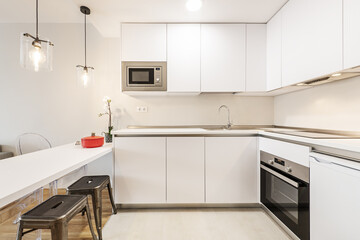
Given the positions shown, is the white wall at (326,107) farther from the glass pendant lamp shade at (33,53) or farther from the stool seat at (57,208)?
the glass pendant lamp shade at (33,53)

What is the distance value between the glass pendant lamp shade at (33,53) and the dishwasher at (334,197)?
2.25 meters

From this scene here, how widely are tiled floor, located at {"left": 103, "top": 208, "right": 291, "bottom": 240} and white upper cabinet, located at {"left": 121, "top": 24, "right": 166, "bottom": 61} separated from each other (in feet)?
6.06

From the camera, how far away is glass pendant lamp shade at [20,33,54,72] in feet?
4.73

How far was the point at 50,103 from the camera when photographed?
2.79 metres

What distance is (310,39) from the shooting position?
155cm

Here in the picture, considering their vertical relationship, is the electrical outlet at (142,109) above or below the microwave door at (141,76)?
below

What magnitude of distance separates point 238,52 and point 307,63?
2.89 ft

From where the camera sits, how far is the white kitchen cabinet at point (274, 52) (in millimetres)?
2035

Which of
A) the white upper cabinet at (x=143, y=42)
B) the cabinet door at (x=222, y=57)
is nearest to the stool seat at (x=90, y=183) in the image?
the white upper cabinet at (x=143, y=42)

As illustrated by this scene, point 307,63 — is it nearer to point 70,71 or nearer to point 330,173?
point 330,173

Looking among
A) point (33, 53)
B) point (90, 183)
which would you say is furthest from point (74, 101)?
point (90, 183)

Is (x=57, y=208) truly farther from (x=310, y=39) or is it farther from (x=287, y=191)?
(x=310, y=39)

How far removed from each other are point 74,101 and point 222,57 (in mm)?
2274

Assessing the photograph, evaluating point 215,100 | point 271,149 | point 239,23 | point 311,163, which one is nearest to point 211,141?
point 271,149
